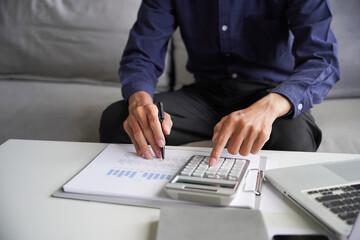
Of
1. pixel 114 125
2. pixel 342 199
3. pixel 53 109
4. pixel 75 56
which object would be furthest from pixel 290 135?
pixel 75 56

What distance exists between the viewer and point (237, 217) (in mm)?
440

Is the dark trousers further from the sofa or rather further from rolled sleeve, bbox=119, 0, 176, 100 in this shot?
the sofa

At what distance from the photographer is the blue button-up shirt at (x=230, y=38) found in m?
0.88

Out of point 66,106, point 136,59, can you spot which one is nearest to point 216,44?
point 136,59

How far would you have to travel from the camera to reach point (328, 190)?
0.49m

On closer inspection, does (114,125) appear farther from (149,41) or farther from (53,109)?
(53,109)

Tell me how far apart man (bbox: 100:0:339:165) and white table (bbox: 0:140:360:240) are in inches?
5.2

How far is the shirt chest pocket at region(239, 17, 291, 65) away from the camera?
983mm

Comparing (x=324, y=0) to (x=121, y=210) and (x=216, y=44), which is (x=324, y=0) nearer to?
(x=216, y=44)

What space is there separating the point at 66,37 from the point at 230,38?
2.83 feet

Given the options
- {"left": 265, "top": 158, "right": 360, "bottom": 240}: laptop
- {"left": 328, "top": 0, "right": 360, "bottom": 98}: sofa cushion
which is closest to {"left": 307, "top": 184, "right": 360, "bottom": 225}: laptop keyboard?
{"left": 265, "top": 158, "right": 360, "bottom": 240}: laptop

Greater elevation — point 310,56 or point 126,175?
→ point 310,56

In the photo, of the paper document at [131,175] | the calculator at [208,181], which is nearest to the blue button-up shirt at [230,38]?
the paper document at [131,175]

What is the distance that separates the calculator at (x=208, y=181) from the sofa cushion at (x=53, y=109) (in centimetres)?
63
